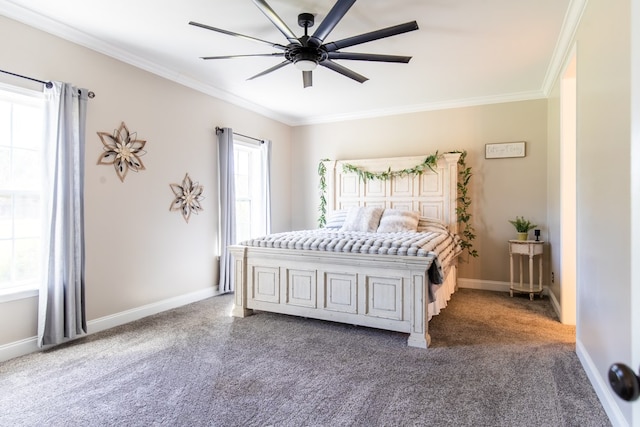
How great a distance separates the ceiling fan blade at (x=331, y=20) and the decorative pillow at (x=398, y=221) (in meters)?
2.40

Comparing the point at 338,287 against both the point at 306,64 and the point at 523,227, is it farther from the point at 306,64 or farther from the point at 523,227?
the point at 523,227

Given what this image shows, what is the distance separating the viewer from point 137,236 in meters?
3.60

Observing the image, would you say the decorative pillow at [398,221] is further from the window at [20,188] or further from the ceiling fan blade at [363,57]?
the window at [20,188]

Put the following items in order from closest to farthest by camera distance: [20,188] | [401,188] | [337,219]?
[20,188] < [337,219] < [401,188]

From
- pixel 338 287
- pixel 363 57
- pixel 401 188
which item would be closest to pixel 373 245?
pixel 338 287

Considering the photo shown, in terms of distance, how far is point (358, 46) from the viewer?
11.0ft

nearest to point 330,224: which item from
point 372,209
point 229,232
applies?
point 372,209

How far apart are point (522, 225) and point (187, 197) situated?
13.2 ft

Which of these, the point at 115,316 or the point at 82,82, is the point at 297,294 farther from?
the point at 82,82

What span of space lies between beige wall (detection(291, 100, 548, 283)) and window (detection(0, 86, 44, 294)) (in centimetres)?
403

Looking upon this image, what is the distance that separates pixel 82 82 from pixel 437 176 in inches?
164

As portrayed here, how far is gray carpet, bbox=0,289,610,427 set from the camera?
1925mm

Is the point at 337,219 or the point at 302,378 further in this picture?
the point at 337,219

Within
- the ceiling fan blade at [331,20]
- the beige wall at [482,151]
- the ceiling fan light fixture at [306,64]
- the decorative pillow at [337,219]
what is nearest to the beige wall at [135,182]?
the decorative pillow at [337,219]
